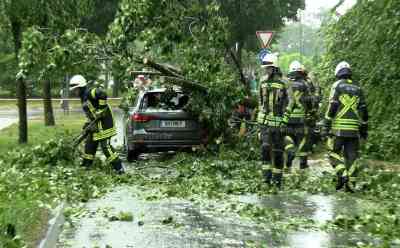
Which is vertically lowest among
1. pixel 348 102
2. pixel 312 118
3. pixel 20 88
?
pixel 312 118

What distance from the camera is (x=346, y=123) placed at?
11.8 metres

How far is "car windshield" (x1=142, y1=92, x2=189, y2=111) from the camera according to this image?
649 inches

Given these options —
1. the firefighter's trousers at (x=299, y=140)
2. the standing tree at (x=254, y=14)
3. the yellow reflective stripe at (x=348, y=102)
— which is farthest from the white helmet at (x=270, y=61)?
the standing tree at (x=254, y=14)

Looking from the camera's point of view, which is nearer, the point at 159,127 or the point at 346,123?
the point at 346,123

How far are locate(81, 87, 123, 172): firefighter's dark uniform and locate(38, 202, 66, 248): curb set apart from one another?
376 cm

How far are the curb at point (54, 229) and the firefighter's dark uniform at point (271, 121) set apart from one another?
11.8 feet

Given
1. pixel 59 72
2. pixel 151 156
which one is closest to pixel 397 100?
pixel 151 156

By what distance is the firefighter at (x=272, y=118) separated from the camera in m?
12.2

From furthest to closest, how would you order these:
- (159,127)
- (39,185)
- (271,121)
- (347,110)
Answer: (159,127)
(271,121)
(347,110)
(39,185)

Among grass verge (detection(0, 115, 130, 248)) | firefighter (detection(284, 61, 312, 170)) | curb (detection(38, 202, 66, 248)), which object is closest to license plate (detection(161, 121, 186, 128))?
grass verge (detection(0, 115, 130, 248))

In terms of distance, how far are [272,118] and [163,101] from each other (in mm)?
4805

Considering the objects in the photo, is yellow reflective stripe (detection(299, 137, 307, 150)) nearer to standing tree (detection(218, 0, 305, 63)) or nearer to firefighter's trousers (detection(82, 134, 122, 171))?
firefighter's trousers (detection(82, 134, 122, 171))

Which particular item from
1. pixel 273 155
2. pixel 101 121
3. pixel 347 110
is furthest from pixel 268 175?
pixel 101 121

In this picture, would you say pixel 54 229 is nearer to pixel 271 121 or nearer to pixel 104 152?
pixel 271 121
